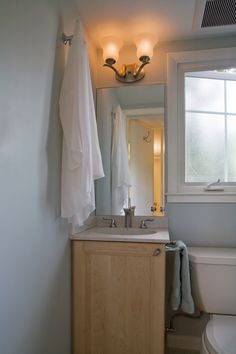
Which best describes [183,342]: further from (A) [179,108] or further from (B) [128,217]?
(A) [179,108]

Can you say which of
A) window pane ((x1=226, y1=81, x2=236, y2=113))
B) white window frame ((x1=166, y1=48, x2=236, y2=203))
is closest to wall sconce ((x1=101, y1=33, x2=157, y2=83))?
white window frame ((x1=166, y1=48, x2=236, y2=203))

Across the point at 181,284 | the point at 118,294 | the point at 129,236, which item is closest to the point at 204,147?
the point at 129,236

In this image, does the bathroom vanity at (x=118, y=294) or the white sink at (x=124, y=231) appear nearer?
the bathroom vanity at (x=118, y=294)

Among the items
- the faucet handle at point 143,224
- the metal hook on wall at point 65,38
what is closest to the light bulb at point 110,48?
the metal hook on wall at point 65,38

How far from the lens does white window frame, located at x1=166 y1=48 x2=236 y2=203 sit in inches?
77.9

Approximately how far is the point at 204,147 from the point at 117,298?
1253 mm

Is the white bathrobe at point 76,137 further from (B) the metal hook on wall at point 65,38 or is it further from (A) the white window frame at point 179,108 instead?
(A) the white window frame at point 179,108

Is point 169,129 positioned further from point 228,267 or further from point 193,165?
point 228,267

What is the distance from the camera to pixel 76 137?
1378mm

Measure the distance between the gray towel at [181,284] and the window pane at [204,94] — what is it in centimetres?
108

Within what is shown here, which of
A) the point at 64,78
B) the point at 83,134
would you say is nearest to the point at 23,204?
the point at 83,134

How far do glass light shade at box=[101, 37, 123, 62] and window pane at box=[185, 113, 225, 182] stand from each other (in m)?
0.72

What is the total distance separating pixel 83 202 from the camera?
1.43 metres

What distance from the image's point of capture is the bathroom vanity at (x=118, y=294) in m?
1.57
